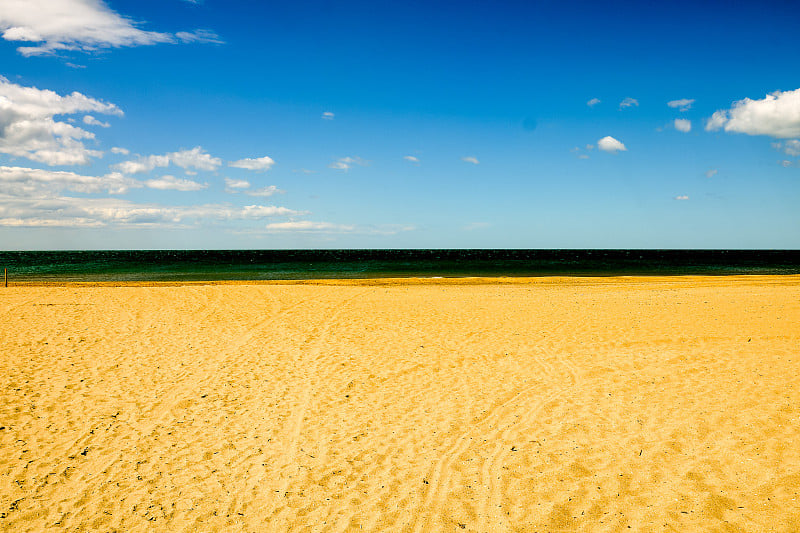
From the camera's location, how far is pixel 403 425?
8523 millimetres

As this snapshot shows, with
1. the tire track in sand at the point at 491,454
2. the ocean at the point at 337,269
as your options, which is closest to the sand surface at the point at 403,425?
the tire track in sand at the point at 491,454

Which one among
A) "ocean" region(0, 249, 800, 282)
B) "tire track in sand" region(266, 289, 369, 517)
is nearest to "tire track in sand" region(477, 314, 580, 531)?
"tire track in sand" region(266, 289, 369, 517)

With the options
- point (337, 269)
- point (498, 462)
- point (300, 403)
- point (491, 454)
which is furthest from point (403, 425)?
point (337, 269)

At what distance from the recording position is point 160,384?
1076 cm

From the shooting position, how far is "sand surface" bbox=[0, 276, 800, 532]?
19.4 feet

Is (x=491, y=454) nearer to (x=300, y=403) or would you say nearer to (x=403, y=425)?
(x=403, y=425)

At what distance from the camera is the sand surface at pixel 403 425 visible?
5.91 metres

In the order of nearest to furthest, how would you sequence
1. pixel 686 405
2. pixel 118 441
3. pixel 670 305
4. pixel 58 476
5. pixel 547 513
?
pixel 547 513
pixel 58 476
pixel 118 441
pixel 686 405
pixel 670 305

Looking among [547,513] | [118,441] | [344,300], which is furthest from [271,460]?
[344,300]

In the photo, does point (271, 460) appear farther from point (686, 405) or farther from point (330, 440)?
point (686, 405)

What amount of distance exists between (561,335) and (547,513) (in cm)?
990

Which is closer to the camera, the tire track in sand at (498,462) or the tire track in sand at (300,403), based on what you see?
the tire track in sand at (498,462)

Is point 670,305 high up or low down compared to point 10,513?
up

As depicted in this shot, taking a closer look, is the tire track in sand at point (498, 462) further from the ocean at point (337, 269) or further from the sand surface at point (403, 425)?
the ocean at point (337, 269)
